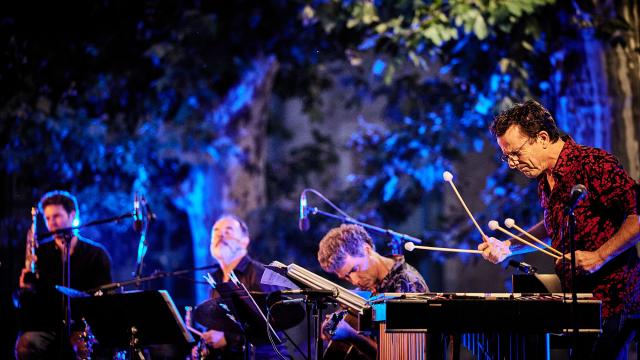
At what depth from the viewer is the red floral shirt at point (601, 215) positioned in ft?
16.4

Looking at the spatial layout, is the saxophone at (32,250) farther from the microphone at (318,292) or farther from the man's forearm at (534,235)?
the man's forearm at (534,235)

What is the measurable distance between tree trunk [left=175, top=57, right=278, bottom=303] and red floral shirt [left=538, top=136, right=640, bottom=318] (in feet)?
25.0

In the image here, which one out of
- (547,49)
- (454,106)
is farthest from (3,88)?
(547,49)

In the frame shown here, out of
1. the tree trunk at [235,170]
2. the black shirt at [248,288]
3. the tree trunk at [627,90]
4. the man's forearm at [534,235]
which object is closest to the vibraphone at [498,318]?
the man's forearm at [534,235]

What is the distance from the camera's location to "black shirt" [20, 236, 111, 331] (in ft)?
27.5

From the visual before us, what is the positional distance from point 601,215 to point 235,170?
7940mm

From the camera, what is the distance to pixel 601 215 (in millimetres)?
5102

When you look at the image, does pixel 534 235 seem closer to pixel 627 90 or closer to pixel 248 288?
pixel 248 288

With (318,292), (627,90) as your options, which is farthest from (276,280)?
(627,90)

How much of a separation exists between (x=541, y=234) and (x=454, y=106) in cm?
545

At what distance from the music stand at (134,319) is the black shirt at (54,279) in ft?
3.95

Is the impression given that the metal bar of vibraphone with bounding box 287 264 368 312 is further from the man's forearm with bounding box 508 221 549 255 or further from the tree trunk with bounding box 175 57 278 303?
the tree trunk with bounding box 175 57 278 303

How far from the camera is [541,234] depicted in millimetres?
5809

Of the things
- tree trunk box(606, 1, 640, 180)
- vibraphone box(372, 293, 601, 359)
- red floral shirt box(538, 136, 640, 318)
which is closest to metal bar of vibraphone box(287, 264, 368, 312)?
vibraphone box(372, 293, 601, 359)
